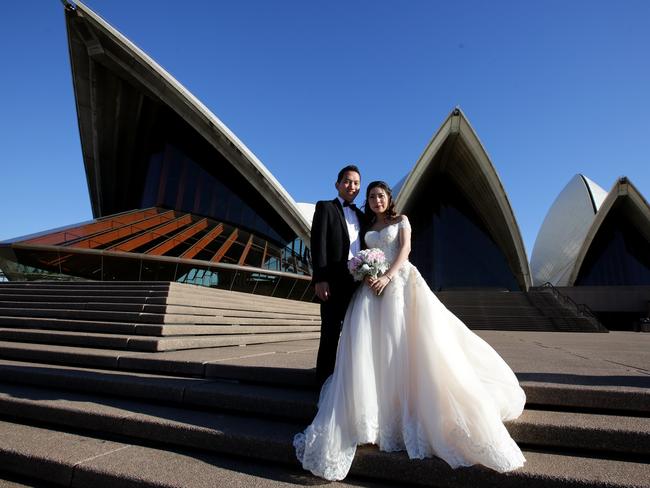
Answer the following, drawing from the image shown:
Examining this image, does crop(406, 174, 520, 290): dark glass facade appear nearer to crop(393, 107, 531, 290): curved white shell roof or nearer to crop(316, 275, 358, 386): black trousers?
crop(393, 107, 531, 290): curved white shell roof

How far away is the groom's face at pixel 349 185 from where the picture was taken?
2.98 m

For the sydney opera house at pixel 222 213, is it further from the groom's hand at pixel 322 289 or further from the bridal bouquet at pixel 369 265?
the bridal bouquet at pixel 369 265

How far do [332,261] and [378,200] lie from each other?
562 millimetres

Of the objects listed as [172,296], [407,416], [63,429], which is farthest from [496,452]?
[172,296]

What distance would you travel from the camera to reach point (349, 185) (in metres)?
2.99

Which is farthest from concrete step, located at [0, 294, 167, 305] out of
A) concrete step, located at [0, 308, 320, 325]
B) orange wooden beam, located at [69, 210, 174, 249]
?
orange wooden beam, located at [69, 210, 174, 249]

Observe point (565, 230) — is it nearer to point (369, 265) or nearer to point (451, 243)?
point (451, 243)

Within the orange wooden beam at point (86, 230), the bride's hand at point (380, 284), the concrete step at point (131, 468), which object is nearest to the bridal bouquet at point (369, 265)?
the bride's hand at point (380, 284)

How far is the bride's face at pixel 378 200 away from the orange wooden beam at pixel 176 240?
11092mm

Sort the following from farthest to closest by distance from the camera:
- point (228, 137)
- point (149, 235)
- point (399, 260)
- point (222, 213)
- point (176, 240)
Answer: point (222, 213), point (228, 137), point (176, 240), point (149, 235), point (399, 260)

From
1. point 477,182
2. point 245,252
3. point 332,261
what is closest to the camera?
point 332,261

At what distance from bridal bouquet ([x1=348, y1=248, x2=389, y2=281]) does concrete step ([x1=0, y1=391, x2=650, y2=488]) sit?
1.02m

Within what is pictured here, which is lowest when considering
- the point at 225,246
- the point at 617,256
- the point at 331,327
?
the point at 331,327

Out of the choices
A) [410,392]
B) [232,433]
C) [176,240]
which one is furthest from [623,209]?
[232,433]
